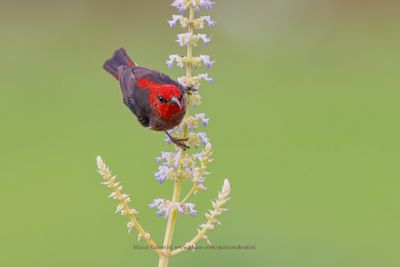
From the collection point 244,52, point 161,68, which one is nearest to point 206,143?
point 161,68

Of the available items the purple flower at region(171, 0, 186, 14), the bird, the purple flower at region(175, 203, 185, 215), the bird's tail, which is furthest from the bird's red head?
the purple flower at region(175, 203, 185, 215)

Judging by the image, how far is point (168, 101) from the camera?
4418mm

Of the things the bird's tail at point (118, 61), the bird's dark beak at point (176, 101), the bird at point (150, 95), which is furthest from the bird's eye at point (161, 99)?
the bird's tail at point (118, 61)

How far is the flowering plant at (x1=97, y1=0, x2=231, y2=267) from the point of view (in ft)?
10.3

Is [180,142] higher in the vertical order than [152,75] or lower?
lower

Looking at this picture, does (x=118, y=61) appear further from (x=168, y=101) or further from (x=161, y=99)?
(x=168, y=101)

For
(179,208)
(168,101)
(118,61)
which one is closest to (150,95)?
(168,101)

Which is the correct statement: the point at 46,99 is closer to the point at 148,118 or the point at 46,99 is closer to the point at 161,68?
the point at 161,68

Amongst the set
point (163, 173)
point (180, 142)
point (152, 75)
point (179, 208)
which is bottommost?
point (179, 208)

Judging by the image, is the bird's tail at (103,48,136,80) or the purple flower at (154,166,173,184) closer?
the purple flower at (154,166,173,184)

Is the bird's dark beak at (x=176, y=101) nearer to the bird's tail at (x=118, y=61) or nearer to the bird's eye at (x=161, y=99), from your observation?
the bird's eye at (x=161, y=99)

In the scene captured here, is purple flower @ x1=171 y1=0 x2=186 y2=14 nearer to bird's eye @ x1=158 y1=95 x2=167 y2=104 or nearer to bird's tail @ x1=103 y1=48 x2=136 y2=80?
bird's eye @ x1=158 y1=95 x2=167 y2=104

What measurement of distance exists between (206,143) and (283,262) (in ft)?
12.8

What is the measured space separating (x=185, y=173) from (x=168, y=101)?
1.24 metres
